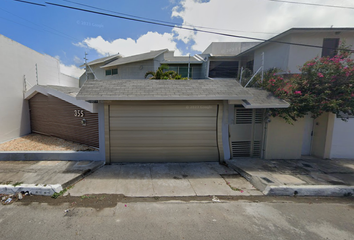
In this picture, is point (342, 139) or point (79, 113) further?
point (79, 113)

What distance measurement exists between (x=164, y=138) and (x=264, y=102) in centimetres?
399

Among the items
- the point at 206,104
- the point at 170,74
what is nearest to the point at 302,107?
the point at 206,104

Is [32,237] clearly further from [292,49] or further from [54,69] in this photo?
[54,69]

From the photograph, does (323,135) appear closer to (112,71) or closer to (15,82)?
(15,82)

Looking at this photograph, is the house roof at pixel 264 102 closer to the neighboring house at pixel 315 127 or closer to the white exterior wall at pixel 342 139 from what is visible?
the neighboring house at pixel 315 127

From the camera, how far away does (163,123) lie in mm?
5855

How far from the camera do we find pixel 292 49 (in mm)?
8883

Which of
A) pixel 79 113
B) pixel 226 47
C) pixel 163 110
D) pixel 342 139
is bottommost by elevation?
pixel 342 139

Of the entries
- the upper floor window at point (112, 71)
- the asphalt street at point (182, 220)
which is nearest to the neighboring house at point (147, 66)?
the upper floor window at point (112, 71)

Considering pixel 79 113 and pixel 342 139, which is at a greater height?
pixel 79 113

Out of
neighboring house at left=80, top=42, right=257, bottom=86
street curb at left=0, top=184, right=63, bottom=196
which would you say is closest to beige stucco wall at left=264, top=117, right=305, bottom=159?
street curb at left=0, top=184, right=63, bottom=196

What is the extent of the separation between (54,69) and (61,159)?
10.2 meters

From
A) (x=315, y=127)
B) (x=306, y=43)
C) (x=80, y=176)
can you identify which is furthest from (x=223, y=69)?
(x=80, y=176)

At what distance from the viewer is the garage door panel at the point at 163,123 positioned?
5766 mm
